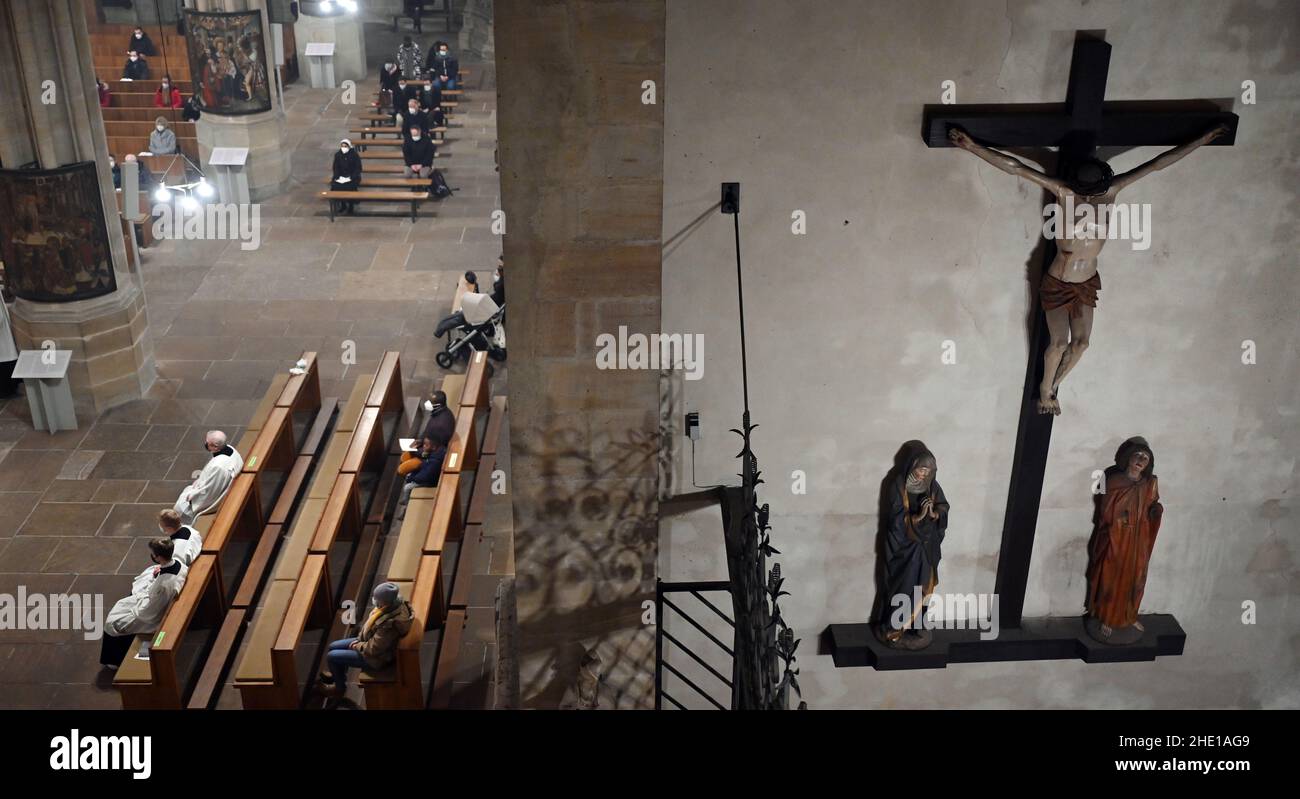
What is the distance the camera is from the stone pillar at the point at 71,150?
39.4 feet

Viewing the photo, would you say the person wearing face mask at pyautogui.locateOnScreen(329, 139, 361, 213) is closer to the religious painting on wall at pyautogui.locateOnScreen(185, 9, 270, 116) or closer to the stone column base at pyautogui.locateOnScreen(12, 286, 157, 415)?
the religious painting on wall at pyautogui.locateOnScreen(185, 9, 270, 116)

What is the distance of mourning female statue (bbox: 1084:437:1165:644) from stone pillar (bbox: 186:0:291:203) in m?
14.7

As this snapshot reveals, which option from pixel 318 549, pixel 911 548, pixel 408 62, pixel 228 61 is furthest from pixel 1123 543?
pixel 408 62

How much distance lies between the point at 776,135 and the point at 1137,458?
9.31 ft

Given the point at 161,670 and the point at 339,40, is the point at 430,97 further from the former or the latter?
the point at 161,670

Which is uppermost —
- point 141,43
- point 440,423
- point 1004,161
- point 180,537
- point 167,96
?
point 1004,161

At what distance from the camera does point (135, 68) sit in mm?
22391

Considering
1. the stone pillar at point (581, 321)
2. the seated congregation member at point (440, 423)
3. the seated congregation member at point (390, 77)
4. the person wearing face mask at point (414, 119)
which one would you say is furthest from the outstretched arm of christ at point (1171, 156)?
the seated congregation member at point (390, 77)

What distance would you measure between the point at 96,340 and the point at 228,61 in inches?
267

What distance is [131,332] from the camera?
1330 cm

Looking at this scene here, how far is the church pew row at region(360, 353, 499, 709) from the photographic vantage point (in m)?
8.75

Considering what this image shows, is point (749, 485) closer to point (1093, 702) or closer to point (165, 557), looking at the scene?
point (1093, 702)

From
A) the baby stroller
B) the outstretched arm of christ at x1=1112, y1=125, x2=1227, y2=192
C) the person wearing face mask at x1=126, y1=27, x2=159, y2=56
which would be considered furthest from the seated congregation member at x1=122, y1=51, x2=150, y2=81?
the outstretched arm of christ at x1=1112, y1=125, x2=1227, y2=192

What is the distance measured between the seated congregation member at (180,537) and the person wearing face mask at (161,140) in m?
10.5
